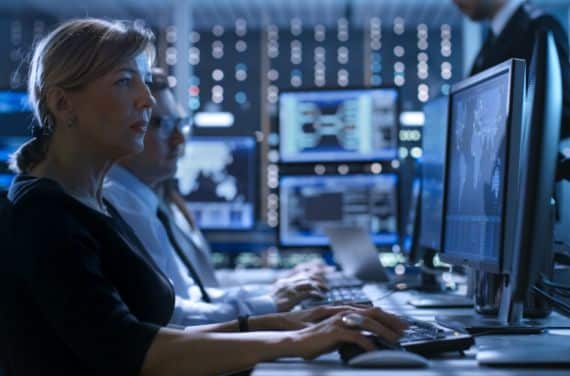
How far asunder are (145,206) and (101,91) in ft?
2.26

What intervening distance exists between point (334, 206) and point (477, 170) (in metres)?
1.53

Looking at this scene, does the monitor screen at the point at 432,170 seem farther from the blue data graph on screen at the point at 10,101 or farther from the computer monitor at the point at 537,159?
the blue data graph on screen at the point at 10,101

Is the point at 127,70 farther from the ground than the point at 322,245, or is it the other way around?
the point at 127,70

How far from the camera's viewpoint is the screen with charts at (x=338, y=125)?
302 centimetres

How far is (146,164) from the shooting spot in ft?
7.55

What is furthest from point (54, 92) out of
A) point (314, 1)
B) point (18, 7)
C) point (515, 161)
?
point (18, 7)

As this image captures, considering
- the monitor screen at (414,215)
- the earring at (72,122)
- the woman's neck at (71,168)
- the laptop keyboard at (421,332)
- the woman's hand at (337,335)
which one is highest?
the earring at (72,122)

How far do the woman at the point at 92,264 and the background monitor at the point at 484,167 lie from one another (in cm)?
30

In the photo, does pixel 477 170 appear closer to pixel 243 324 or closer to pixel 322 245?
pixel 243 324

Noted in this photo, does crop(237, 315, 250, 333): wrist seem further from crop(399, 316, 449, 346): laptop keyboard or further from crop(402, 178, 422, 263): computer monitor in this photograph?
crop(402, 178, 422, 263): computer monitor

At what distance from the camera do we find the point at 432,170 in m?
2.17

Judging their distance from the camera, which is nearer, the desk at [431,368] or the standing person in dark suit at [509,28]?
the desk at [431,368]

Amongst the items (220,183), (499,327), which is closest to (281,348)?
(499,327)

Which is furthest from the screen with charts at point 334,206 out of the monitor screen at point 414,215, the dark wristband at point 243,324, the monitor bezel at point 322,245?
the dark wristband at point 243,324
